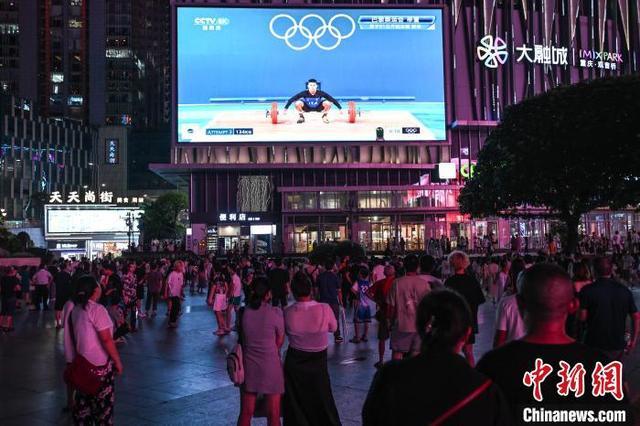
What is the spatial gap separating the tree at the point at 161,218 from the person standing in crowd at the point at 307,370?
6830 cm

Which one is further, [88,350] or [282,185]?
[282,185]

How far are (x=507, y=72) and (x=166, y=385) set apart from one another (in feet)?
205

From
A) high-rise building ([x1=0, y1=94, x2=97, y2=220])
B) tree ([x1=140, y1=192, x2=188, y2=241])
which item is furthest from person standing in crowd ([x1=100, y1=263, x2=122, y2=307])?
high-rise building ([x1=0, y1=94, x2=97, y2=220])

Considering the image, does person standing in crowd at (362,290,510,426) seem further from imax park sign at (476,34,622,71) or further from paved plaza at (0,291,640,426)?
imax park sign at (476,34,622,71)

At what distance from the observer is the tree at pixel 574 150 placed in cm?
2992

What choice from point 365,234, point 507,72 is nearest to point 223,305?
point 365,234

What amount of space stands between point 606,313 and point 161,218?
7022 cm

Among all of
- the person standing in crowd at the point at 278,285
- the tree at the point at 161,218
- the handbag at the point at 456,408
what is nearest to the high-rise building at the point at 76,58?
the tree at the point at 161,218

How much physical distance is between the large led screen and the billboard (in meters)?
20.5

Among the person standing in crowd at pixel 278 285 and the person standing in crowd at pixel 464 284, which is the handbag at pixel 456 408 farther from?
the person standing in crowd at pixel 278 285

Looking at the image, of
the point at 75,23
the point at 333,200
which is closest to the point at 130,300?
the point at 333,200

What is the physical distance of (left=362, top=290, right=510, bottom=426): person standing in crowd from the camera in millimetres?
2391

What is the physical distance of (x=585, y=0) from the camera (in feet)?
229

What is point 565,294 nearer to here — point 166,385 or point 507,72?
point 166,385
